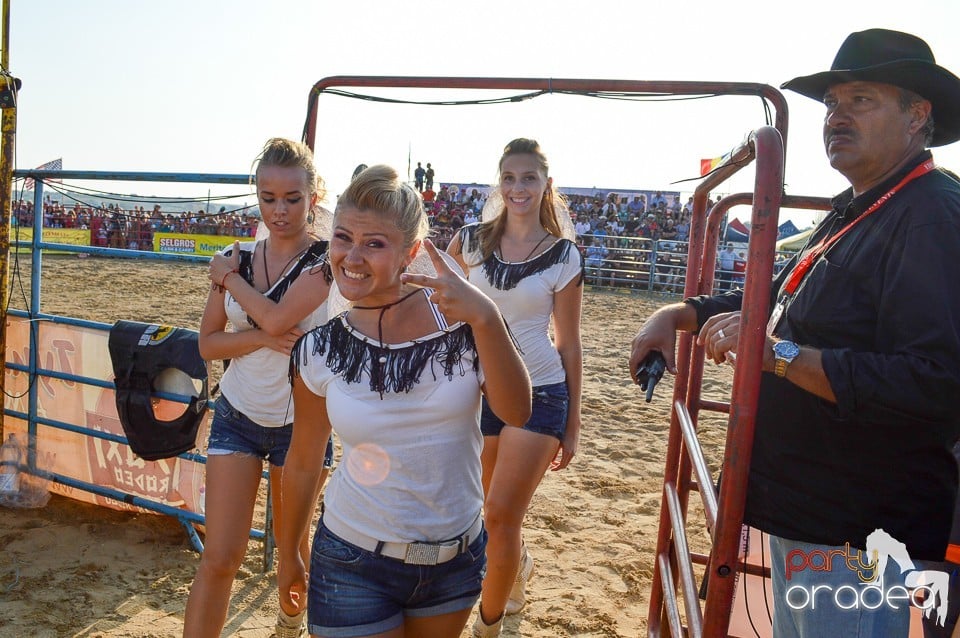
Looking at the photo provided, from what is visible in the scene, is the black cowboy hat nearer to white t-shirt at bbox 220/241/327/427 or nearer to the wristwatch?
the wristwatch

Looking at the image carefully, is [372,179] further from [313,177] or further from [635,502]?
[635,502]

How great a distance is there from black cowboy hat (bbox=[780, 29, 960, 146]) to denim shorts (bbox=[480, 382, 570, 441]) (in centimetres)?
164

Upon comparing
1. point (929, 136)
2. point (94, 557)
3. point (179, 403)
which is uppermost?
point (929, 136)

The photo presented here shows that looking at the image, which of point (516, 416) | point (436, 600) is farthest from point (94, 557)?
point (516, 416)

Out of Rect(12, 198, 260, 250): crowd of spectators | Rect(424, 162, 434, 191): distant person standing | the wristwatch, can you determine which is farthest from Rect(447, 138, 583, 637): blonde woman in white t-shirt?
Rect(424, 162, 434, 191): distant person standing

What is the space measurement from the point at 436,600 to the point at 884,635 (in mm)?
1037

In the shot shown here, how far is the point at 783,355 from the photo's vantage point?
144cm

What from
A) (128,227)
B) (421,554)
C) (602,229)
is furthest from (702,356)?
(128,227)

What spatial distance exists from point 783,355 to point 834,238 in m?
0.42

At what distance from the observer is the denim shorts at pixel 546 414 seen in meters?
3.03

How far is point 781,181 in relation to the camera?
137cm

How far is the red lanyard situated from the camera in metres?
1.60

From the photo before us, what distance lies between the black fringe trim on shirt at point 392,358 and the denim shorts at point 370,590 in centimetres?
43

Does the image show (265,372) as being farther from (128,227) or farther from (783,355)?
(128,227)
